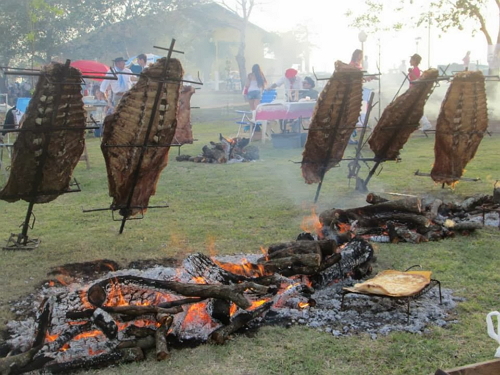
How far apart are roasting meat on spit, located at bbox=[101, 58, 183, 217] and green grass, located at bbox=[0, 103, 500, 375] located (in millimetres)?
1146

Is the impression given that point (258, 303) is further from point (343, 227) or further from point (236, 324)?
point (343, 227)

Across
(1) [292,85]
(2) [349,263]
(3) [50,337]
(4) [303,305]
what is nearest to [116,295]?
(3) [50,337]

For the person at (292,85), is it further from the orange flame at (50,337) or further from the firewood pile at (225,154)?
the orange flame at (50,337)

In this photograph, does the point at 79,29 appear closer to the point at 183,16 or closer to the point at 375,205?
the point at 183,16

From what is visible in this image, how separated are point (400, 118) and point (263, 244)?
10.2ft

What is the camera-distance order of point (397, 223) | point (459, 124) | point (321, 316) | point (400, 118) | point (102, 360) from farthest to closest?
point (459, 124) → point (400, 118) → point (397, 223) → point (321, 316) → point (102, 360)

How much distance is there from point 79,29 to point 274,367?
42.4 metres

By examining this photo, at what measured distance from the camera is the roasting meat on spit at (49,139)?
18.8 feet

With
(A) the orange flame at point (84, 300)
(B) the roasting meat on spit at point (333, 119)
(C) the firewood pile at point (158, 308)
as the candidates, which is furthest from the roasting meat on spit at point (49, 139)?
(B) the roasting meat on spit at point (333, 119)

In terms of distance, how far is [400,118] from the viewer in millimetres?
8578

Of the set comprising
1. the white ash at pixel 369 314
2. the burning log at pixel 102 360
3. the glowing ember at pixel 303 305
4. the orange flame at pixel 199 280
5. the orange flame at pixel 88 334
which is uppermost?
the orange flame at pixel 199 280

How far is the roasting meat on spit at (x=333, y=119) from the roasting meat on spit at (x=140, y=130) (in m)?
2.39

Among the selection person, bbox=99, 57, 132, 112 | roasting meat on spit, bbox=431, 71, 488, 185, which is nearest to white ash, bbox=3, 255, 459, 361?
roasting meat on spit, bbox=431, 71, 488, 185

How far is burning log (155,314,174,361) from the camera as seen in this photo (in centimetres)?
432
